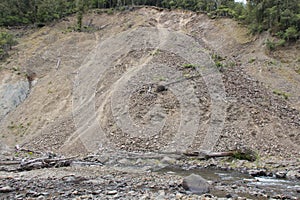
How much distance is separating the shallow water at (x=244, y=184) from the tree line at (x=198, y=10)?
18.0 m

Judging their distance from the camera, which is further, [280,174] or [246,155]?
[246,155]

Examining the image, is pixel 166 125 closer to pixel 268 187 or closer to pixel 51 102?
pixel 268 187

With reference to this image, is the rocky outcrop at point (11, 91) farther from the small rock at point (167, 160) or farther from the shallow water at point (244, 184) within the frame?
the shallow water at point (244, 184)

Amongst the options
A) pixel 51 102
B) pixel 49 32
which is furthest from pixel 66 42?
pixel 51 102

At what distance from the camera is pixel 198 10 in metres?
43.9

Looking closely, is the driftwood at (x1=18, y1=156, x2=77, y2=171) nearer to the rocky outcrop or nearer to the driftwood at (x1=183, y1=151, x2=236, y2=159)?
the driftwood at (x1=183, y1=151, x2=236, y2=159)

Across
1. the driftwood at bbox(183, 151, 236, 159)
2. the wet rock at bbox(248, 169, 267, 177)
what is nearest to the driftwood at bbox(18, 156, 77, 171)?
the driftwood at bbox(183, 151, 236, 159)

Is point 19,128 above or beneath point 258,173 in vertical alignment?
beneath

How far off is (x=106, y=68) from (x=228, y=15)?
1648 centimetres

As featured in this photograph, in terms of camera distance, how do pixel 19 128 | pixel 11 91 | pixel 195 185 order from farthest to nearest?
1. pixel 11 91
2. pixel 19 128
3. pixel 195 185

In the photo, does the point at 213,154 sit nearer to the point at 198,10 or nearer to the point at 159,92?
the point at 159,92

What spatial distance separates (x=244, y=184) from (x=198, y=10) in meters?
34.1

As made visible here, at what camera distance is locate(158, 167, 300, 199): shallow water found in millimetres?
11719

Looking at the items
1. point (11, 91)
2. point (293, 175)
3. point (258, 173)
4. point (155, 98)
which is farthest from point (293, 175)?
point (11, 91)
